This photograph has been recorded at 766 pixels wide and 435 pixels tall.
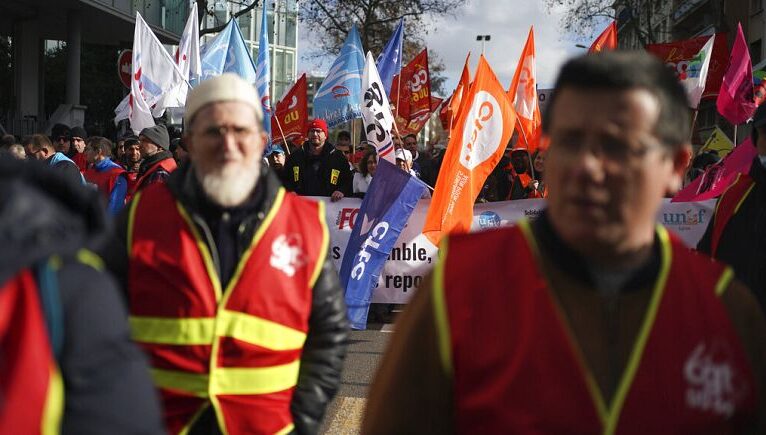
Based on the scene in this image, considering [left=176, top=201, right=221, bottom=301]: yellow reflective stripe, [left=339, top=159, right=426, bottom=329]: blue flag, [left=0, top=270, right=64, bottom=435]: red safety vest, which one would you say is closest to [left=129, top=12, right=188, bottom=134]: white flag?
[left=339, top=159, right=426, bottom=329]: blue flag

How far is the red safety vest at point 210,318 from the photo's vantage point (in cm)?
297

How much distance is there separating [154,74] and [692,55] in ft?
25.9

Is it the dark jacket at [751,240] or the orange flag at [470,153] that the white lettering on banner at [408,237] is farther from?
the dark jacket at [751,240]

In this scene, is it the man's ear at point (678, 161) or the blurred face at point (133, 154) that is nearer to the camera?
the man's ear at point (678, 161)

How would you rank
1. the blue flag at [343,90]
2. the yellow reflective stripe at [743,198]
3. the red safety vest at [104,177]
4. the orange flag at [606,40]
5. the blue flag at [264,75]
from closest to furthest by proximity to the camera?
the yellow reflective stripe at [743,198] < the red safety vest at [104,177] < the orange flag at [606,40] < the blue flag at [264,75] < the blue flag at [343,90]

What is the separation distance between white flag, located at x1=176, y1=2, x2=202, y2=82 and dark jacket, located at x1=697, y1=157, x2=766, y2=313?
Result: 9.86 meters

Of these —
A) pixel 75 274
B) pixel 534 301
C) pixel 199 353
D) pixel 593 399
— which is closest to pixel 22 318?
pixel 75 274

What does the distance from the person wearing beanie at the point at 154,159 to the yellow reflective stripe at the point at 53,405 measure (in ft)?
16.2

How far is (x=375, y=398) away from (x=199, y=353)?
48.8 inches

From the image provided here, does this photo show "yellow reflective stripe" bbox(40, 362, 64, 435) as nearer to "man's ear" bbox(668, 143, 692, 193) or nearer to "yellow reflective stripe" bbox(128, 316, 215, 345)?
"man's ear" bbox(668, 143, 692, 193)

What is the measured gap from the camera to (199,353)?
2.97m

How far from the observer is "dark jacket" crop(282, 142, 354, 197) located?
1109cm

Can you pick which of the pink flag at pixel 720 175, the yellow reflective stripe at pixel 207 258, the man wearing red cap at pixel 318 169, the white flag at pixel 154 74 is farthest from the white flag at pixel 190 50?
the yellow reflective stripe at pixel 207 258

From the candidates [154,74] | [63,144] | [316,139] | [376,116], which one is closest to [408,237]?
[376,116]
